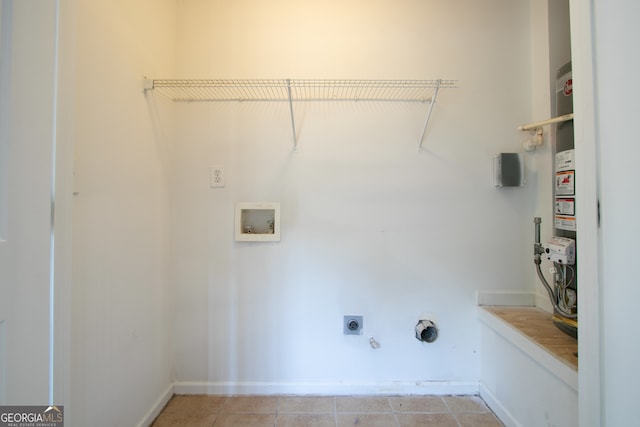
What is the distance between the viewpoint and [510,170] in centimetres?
147

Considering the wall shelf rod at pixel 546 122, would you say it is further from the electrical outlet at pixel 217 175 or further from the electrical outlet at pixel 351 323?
the electrical outlet at pixel 217 175

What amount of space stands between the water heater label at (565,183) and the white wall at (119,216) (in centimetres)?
197

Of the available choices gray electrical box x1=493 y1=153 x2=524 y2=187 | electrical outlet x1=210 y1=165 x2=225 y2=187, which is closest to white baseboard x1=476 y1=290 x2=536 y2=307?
gray electrical box x1=493 y1=153 x2=524 y2=187

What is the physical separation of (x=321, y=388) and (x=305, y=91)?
6.12 feet

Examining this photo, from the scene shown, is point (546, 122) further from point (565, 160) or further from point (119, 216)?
point (119, 216)

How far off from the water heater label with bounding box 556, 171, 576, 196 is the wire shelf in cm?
79

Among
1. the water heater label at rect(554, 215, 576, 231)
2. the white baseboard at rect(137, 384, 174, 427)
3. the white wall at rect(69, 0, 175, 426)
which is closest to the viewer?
the white wall at rect(69, 0, 175, 426)

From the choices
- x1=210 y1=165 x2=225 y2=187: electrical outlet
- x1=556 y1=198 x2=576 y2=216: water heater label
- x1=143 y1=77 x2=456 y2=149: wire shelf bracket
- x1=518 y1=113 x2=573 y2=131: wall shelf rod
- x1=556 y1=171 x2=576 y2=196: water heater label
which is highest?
x1=143 y1=77 x2=456 y2=149: wire shelf bracket

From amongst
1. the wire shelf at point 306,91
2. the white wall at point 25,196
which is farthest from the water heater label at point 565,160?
the white wall at point 25,196

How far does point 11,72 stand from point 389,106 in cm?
157

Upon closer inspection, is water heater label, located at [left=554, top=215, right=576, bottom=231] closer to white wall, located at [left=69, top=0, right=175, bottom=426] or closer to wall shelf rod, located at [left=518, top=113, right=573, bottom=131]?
wall shelf rod, located at [left=518, top=113, right=573, bottom=131]

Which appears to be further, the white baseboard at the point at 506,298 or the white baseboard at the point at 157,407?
the white baseboard at the point at 506,298

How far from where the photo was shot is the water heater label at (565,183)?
1.08m

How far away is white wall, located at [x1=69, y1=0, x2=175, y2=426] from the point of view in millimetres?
924
